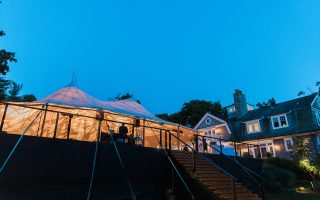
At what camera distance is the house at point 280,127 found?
23109 millimetres

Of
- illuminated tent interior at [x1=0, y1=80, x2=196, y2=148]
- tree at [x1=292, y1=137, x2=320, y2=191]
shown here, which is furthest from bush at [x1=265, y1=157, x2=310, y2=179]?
illuminated tent interior at [x1=0, y1=80, x2=196, y2=148]

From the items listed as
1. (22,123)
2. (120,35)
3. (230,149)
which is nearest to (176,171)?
(230,149)

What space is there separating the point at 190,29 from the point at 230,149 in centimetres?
13108

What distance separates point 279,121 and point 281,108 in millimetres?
2103

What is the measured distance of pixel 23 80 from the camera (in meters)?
134

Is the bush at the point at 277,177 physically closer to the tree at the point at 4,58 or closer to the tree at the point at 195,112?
the tree at the point at 4,58

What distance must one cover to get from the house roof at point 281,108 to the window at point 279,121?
546mm

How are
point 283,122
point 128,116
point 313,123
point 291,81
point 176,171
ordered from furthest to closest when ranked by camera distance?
1. point 291,81
2. point 283,122
3. point 313,123
4. point 128,116
5. point 176,171

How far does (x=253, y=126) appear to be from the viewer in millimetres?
27938

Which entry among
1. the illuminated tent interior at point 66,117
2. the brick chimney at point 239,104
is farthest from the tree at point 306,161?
the illuminated tent interior at point 66,117

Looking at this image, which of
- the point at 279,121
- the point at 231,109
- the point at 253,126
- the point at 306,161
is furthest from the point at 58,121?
the point at 231,109

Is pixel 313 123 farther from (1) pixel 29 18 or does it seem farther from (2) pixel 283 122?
(1) pixel 29 18

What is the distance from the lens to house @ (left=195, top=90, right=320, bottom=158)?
23.1 metres

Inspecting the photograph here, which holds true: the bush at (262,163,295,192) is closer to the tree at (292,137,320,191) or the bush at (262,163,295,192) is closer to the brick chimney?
the tree at (292,137,320,191)
